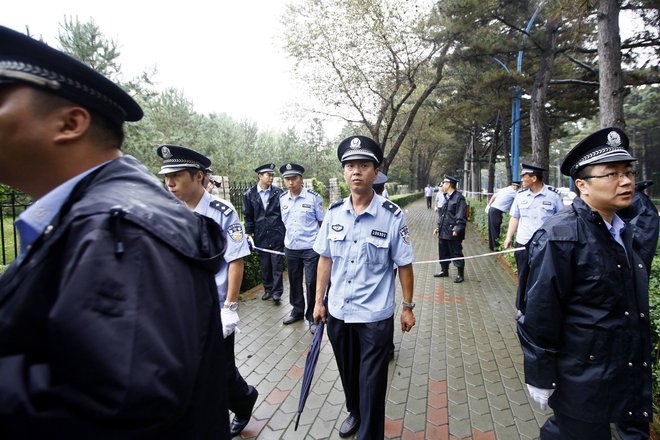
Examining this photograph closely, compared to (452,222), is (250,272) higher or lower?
lower

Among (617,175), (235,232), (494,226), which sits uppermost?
(617,175)

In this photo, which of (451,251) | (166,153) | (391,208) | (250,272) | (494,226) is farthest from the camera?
(494,226)

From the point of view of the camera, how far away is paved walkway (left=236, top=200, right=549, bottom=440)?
120 inches

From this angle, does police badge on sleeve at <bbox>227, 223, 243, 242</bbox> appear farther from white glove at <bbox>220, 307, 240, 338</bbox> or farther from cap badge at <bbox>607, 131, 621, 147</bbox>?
cap badge at <bbox>607, 131, 621, 147</bbox>

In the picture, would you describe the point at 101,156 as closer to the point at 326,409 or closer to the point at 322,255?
the point at 322,255

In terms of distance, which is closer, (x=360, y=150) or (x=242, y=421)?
(x=360, y=150)

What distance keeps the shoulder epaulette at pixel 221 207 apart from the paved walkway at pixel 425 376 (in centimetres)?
186

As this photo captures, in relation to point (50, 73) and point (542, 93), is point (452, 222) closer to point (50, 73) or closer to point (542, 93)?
point (542, 93)

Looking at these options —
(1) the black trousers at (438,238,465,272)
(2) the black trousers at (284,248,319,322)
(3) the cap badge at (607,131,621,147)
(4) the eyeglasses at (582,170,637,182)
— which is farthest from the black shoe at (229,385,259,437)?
(1) the black trousers at (438,238,465,272)

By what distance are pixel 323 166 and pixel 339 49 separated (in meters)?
17.0

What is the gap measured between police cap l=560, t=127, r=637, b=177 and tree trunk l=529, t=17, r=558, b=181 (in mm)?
10114

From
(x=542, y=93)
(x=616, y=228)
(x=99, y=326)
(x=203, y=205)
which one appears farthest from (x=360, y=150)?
(x=542, y=93)

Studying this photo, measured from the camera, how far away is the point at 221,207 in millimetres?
2977

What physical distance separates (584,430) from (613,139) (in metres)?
1.72
